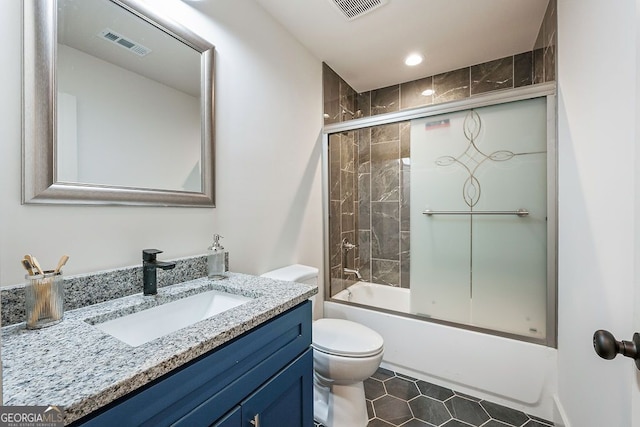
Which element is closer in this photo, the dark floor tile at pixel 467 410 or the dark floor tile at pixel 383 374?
the dark floor tile at pixel 467 410

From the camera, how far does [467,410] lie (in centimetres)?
163

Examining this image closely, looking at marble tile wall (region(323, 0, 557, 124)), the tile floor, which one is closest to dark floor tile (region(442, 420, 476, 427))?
the tile floor

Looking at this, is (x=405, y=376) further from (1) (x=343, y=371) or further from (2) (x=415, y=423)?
(1) (x=343, y=371)

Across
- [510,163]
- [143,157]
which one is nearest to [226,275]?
[143,157]

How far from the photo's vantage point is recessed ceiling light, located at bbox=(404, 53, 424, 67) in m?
2.30

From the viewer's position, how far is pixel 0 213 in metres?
0.83

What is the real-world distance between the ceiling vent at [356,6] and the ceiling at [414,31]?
0.10 feet

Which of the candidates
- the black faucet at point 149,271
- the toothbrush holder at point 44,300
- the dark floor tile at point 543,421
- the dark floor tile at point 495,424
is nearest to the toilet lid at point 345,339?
the dark floor tile at point 495,424

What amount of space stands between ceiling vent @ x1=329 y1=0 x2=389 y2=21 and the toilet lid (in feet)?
6.46

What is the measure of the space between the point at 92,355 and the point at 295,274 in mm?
1174

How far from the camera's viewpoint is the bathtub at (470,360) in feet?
5.21

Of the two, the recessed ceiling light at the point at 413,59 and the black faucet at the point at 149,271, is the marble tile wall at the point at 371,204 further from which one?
the black faucet at the point at 149,271

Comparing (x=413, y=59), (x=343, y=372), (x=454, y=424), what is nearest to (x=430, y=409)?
(x=454, y=424)

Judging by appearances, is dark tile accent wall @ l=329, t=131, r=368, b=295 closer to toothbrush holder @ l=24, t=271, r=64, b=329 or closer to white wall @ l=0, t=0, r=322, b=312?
white wall @ l=0, t=0, r=322, b=312
